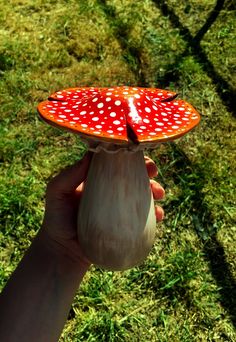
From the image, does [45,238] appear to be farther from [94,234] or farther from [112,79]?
[112,79]

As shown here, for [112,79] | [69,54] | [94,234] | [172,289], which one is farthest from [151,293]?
[69,54]

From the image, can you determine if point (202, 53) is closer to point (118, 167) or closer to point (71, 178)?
point (71, 178)

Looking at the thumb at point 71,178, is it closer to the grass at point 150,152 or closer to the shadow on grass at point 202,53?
the grass at point 150,152

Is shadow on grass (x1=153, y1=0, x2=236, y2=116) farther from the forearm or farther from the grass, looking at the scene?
the forearm

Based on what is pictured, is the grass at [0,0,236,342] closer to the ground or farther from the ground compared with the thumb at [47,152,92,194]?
closer to the ground

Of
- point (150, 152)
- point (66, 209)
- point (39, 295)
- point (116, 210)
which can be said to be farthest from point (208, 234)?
point (116, 210)

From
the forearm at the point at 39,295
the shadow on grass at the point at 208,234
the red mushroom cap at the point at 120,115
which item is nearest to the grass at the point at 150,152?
the shadow on grass at the point at 208,234

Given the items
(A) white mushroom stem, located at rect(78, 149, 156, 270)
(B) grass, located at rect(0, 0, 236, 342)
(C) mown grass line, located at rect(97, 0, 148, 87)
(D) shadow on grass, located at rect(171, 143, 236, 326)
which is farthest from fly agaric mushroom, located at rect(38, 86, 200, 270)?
(C) mown grass line, located at rect(97, 0, 148, 87)
